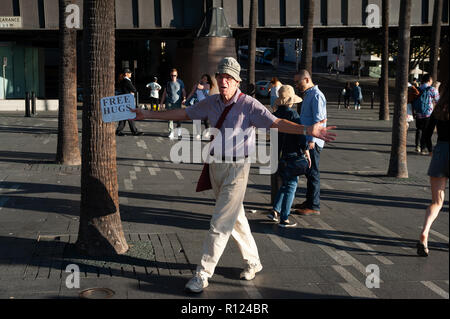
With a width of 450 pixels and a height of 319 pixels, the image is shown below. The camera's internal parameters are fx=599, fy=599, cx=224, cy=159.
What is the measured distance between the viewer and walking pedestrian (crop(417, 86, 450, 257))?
4.25 meters

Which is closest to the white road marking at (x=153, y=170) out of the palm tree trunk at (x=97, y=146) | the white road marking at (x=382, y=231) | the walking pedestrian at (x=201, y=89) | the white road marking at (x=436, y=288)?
the walking pedestrian at (x=201, y=89)

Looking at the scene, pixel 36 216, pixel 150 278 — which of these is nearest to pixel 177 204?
pixel 36 216

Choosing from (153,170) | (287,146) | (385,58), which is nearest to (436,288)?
(287,146)

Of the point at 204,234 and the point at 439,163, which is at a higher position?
the point at 439,163

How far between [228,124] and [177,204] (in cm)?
361

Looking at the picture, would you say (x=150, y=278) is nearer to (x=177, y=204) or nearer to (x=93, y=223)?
(x=93, y=223)

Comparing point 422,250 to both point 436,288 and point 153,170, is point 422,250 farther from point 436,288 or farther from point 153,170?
point 153,170

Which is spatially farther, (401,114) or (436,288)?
(401,114)

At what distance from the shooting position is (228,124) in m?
5.27

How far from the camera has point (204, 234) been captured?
711 cm

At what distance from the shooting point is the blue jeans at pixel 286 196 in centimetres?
743

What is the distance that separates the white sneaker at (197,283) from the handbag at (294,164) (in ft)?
8.37

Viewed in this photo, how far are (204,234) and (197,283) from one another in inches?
78.1

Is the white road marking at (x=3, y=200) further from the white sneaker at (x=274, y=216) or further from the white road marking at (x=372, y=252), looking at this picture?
the white road marking at (x=372, y=252)
